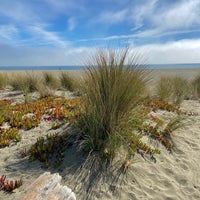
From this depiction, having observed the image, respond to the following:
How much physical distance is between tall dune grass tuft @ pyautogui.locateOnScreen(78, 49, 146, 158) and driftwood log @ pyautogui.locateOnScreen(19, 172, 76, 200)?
112 centimetres

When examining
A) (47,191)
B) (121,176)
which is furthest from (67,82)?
(47,191)

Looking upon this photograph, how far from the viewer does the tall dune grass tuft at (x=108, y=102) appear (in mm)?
3418

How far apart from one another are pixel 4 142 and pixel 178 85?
7166 millimetres

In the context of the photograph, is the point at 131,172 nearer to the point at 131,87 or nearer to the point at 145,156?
the point at 145,156

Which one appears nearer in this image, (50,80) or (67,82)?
(67,82)

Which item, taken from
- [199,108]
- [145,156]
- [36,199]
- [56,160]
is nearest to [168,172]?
[145,156]

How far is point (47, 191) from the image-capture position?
2.29m

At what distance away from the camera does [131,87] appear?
365 cm

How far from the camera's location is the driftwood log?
2.20 meters

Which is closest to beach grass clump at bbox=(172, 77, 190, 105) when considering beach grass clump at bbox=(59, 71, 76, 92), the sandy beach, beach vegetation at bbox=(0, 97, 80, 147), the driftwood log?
the sandy beach

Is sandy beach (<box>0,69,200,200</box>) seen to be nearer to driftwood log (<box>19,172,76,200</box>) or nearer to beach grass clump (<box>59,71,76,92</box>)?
driftwood log (<box>19,172,76,200</box>)

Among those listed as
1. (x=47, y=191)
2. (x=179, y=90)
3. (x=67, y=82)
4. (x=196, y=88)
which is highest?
(x=47, y=191)

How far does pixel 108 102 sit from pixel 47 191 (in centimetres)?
170

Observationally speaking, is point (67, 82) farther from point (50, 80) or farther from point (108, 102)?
point (108, 102)
